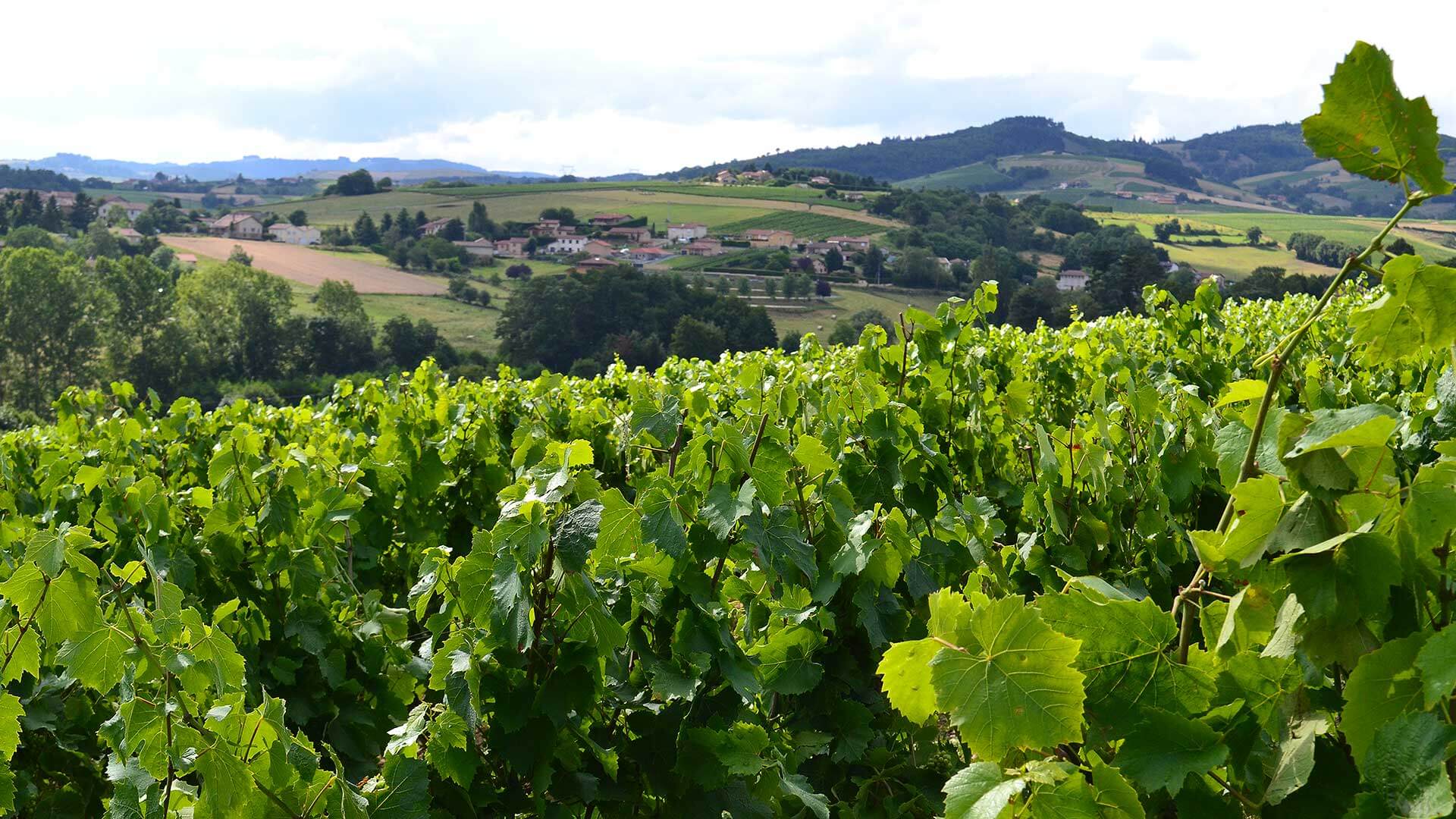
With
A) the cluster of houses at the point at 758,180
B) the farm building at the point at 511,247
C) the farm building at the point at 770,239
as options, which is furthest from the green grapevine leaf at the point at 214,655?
the cluster of houses at the point at 758,180

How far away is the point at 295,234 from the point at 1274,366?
108956 mm

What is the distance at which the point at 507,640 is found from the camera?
Result: 2.01 metres

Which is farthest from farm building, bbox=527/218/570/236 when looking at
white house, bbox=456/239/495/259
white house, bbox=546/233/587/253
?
white house, bbox=456/239/495/259

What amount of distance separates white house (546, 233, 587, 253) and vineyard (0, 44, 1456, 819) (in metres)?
88.3

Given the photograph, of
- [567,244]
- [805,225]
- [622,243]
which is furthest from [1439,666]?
[567,244]

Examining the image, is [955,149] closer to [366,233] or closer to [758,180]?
[758,180]

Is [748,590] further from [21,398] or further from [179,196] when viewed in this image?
[179,196]

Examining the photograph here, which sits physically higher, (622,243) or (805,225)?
(805,225)

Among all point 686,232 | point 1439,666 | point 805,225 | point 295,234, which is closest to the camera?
point 1439,666

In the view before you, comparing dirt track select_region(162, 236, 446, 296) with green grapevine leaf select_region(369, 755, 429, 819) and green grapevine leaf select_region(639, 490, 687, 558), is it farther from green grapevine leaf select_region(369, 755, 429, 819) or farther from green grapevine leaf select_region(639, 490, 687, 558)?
green grapevine leaf select_region(369, 755, 429, 819)

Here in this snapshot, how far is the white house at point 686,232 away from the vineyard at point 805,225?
5.99 ft

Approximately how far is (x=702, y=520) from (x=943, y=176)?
554ft

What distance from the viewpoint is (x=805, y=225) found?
93438 millimetres

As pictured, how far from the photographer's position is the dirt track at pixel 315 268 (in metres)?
77.6
